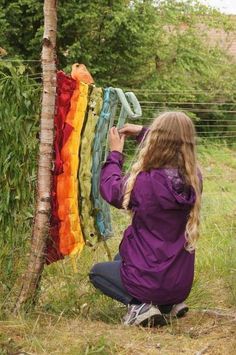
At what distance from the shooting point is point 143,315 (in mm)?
3381

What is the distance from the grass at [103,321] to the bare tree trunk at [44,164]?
7.3 inches

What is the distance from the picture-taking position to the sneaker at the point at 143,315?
3383 millimetres

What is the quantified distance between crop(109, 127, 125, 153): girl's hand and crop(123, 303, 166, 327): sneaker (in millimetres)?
875

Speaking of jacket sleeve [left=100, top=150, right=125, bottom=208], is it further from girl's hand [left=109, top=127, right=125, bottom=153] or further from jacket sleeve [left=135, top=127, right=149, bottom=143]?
jacket sleeve [left=135, top=127, right=149, bottom=143]

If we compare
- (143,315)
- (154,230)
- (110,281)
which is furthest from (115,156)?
(143,315)

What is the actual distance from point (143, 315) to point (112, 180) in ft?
2.51

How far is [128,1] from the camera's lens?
8.76 meters

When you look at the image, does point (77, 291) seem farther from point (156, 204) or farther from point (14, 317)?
point (156, 204)

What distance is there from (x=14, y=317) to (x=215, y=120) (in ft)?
31.6

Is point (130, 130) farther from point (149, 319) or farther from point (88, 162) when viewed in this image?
point (149, 319)

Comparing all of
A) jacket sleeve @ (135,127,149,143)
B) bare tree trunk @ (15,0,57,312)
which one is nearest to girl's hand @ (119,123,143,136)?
jacket sleeve @ (135,127,149,143)

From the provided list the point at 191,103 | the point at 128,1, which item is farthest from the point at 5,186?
the point at 191,103

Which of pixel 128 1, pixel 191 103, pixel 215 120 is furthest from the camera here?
pixel 215 120

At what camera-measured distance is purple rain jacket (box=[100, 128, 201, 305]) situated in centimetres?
328
